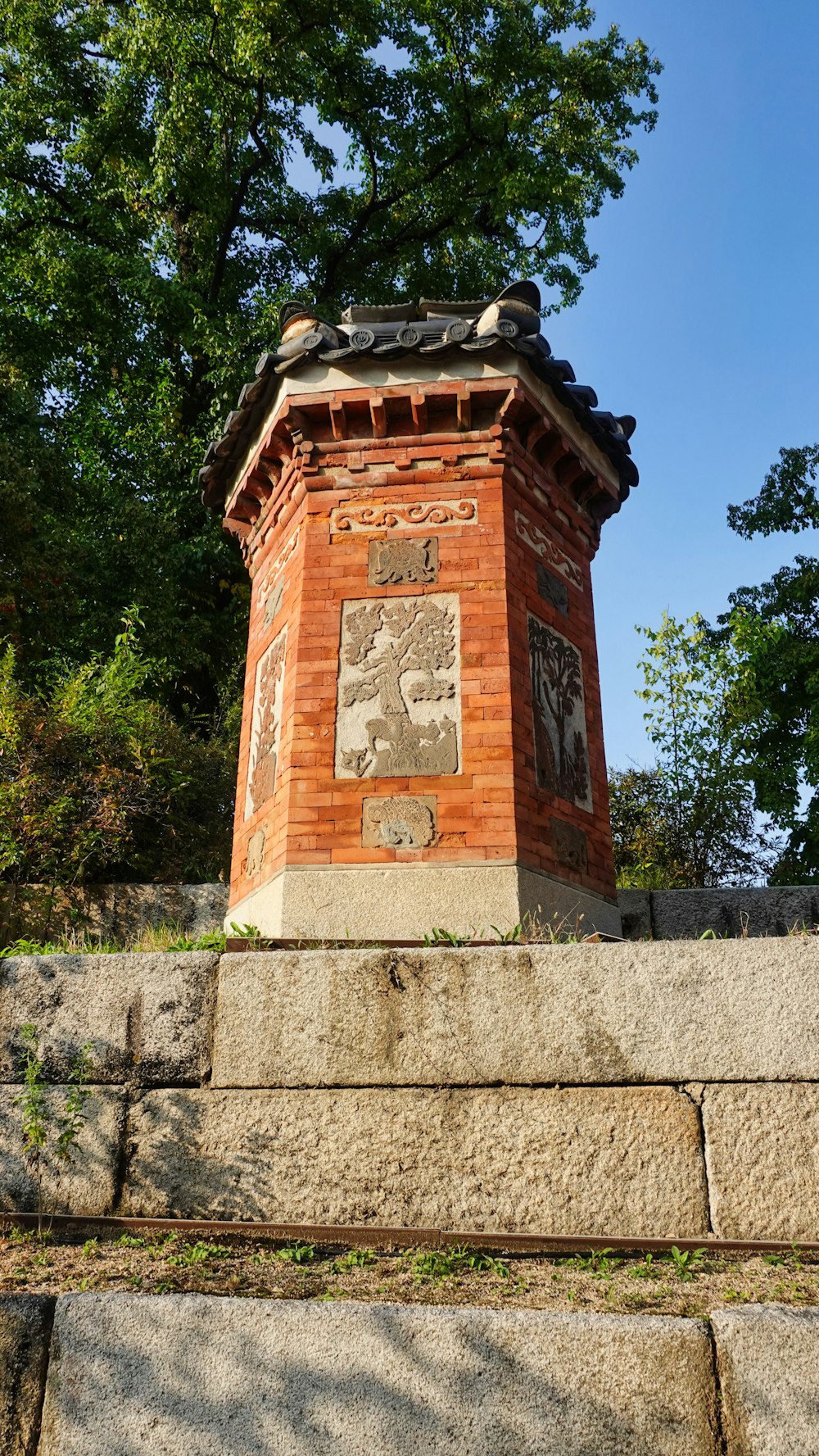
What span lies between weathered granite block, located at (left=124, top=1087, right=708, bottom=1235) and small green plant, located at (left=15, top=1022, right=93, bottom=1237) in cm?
29

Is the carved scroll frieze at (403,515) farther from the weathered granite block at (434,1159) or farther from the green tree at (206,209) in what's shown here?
the green tree at (206,209)

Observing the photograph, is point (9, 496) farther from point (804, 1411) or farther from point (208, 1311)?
point (804, 1411)

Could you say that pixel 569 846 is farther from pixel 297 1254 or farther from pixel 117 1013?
pixel 297 1254

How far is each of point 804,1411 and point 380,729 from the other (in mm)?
3992

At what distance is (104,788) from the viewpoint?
878cm

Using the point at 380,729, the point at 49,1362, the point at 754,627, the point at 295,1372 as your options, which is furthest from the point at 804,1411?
the point at 754,627

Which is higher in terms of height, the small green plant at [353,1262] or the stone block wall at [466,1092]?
the stone block wall at [466,1092]

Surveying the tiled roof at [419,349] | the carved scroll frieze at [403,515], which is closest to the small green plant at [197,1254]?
the carved scroll frieze at [403,515]

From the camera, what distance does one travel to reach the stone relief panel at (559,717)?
6.31 meters

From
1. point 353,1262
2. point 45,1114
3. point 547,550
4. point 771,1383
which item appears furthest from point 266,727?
point 771,1383

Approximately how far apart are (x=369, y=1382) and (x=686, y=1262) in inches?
49.4

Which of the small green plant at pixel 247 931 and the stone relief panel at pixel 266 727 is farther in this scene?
the stone relief panel at pixel 266 727

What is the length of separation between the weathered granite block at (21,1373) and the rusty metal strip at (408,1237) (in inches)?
38.1

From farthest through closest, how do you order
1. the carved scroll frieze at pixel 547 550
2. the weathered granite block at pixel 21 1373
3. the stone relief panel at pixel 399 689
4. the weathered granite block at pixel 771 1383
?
the carved scroll frieze at pixel 547 550, the stone relief panel at pixel 399 689, the weathered granite block at pixel 21 1373, the weathered granite block at pixel 771 1383
